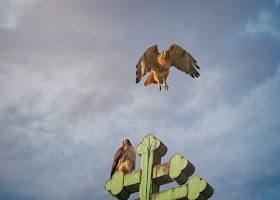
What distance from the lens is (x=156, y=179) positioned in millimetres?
6301

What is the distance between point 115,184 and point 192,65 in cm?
527

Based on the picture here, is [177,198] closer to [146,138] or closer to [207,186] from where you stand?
[207,186]

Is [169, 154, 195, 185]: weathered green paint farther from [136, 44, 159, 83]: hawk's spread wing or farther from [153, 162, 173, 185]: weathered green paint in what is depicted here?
[136, 44, 159, 83]: hawk's spread wing

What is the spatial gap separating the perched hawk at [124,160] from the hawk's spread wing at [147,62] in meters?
2.40

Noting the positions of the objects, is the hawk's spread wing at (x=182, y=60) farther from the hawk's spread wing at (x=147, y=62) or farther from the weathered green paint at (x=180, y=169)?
the weathered green paint at (x=180, y=169)

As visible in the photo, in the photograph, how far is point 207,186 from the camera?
5.71m

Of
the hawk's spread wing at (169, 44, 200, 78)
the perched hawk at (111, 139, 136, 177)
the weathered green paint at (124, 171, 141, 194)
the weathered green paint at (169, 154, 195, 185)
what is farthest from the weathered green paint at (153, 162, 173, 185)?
the hawk's spread wing at (169, 44, 200, 78)

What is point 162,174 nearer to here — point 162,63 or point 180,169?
point 180,169

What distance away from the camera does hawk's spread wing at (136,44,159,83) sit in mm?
10547

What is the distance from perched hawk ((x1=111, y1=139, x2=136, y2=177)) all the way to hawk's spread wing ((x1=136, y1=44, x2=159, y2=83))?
2401 millimetres

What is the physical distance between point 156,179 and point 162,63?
16.7 feet

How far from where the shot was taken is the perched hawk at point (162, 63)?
10.6 metres

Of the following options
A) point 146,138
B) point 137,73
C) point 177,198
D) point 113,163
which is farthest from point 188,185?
point 137,73

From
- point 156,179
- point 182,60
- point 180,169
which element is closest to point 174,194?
point 180,169
